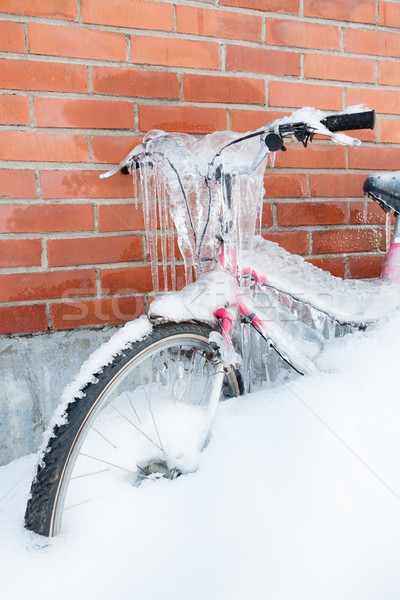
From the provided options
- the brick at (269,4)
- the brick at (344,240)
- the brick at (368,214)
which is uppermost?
the brick at (269,4)

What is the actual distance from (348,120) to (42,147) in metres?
1.07

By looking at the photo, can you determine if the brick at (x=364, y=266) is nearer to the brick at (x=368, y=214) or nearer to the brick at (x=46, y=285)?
the brick at (x=368, y=214)

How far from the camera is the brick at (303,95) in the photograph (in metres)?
1.80

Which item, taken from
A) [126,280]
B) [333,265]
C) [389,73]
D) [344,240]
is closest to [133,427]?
[126,280]

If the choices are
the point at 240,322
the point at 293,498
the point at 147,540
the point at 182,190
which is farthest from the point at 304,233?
the point at 147,540

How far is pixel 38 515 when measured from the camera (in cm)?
93

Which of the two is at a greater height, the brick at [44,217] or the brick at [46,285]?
the brick at [44,217]

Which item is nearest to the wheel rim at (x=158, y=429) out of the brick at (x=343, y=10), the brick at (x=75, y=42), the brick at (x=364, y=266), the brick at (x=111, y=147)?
the brick at (x=111, y=147)

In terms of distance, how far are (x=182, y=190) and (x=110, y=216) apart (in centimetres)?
57

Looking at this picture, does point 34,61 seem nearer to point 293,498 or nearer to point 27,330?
point 27,330

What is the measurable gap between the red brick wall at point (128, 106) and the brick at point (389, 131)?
0.27ft

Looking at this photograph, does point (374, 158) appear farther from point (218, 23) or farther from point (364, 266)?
point (218, 23)

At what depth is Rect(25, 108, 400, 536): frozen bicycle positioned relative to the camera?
970mm

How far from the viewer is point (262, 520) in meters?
1.03
